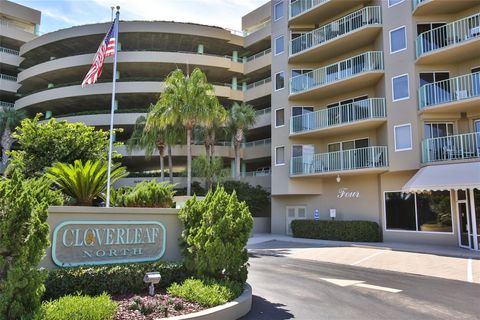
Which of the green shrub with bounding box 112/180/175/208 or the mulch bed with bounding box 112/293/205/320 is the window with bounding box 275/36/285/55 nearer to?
the green shrub with bounding box 112/180/175/208

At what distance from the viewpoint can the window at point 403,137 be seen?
22.3 m

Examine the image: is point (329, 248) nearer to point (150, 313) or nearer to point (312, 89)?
point (312, 89)

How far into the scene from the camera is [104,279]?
7.43 metres

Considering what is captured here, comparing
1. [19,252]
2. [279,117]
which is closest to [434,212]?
[279,117]

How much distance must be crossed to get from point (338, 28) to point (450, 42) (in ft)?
26.5

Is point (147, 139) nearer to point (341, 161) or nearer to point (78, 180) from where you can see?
point (341, 161)

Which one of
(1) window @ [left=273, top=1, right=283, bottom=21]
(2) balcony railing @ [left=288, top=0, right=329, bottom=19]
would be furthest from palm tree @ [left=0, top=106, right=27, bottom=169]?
(2) balcony railing @ [left=288, top=0, right=329, bottom=19]

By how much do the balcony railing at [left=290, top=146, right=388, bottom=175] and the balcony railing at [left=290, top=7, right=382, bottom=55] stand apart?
8197mm

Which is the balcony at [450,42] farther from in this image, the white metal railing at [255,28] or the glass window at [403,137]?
the white metal railing at [255,28]

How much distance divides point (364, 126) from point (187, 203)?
62.6 ft

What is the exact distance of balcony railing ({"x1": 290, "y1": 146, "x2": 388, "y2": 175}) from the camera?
23.8 metres

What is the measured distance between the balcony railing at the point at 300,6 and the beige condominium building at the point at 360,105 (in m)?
0.15

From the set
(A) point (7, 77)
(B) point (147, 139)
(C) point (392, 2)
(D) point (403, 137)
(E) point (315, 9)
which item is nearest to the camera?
(D) point (403, 137)

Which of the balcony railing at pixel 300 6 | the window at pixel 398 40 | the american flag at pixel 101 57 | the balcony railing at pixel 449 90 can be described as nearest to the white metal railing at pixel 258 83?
the balcony railing at pixel 300 6
